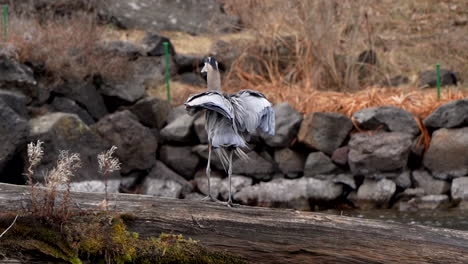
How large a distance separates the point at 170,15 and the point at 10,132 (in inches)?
274

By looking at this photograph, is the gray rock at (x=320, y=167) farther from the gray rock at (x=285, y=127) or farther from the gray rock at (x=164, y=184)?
the gray rock at (x=164, y=184)

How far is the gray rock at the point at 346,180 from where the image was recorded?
12.0m

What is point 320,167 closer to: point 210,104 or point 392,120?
point 392,120

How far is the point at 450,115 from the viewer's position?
39.2 ft

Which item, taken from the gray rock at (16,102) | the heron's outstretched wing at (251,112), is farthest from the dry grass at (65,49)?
the heron's outstretched wing at (251,112)

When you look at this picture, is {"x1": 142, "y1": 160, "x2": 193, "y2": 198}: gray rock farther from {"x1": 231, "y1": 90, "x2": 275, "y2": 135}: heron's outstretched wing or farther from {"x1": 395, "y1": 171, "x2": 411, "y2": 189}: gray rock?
{"x1": 231, "y1": 90, "x2": 275, "y2": 135}: heron's outstretched wing

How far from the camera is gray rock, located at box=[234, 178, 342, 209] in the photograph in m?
12.0

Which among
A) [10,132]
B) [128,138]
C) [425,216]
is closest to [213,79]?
[10,132]

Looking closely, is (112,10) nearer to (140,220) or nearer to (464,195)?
(464,195)

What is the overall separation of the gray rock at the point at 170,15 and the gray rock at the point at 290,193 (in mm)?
4761

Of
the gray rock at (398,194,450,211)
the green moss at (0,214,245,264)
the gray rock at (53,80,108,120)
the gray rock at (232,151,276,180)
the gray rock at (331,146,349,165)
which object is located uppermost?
the gray rock at (53,80,108,120)

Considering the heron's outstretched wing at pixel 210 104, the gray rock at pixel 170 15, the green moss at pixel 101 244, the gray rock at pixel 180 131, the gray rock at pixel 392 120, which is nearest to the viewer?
the green moss at pixel 101 244

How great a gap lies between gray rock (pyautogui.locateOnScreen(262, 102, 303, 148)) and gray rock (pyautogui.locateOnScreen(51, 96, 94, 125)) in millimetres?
2870

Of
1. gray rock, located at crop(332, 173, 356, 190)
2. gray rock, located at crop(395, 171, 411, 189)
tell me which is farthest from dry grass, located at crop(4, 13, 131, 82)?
gray rock, located at crop(395, 171, 411, 189)
